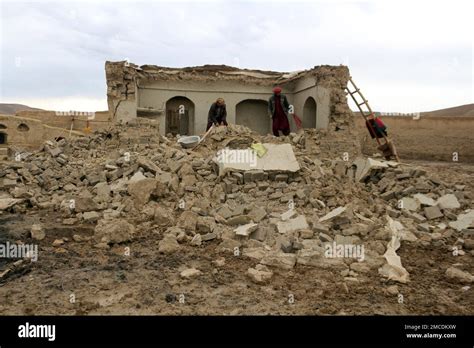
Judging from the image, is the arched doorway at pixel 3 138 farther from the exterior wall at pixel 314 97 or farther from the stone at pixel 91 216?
the stone at pixel 91 216

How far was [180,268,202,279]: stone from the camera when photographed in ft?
15.2

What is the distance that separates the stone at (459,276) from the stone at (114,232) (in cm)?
446

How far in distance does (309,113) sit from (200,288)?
1097 centimetres

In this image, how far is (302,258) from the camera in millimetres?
5254

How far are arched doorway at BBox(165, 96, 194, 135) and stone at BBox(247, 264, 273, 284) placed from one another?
10834mm

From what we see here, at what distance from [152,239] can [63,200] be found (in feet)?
9.11

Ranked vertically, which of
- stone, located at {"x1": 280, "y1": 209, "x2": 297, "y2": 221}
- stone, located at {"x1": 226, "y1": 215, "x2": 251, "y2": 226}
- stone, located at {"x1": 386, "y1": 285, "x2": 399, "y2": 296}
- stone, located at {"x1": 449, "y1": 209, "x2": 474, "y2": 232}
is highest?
stone, located at {"x1": 280, "y1": 209, "x2": 297, "y2": 221}

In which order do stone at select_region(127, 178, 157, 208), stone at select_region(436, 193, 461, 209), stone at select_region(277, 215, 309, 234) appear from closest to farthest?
stone at select_region(277, 215, 309, 234), stone at select_region(127, 178, 157, 208), stone at select_region(436, 193, 461, 209)

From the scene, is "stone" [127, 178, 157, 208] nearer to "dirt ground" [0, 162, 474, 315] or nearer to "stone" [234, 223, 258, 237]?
"dirt ground" [0, 162, 474, 315]

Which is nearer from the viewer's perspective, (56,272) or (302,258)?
(56,272)

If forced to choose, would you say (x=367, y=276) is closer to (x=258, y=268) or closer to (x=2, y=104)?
(x=258, y=268)

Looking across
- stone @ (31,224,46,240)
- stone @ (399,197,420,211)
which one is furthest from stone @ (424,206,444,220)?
stone @ (31,224,46,240)

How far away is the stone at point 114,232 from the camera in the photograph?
5766 mm

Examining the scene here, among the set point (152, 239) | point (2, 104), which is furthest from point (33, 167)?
point (2, 104)
